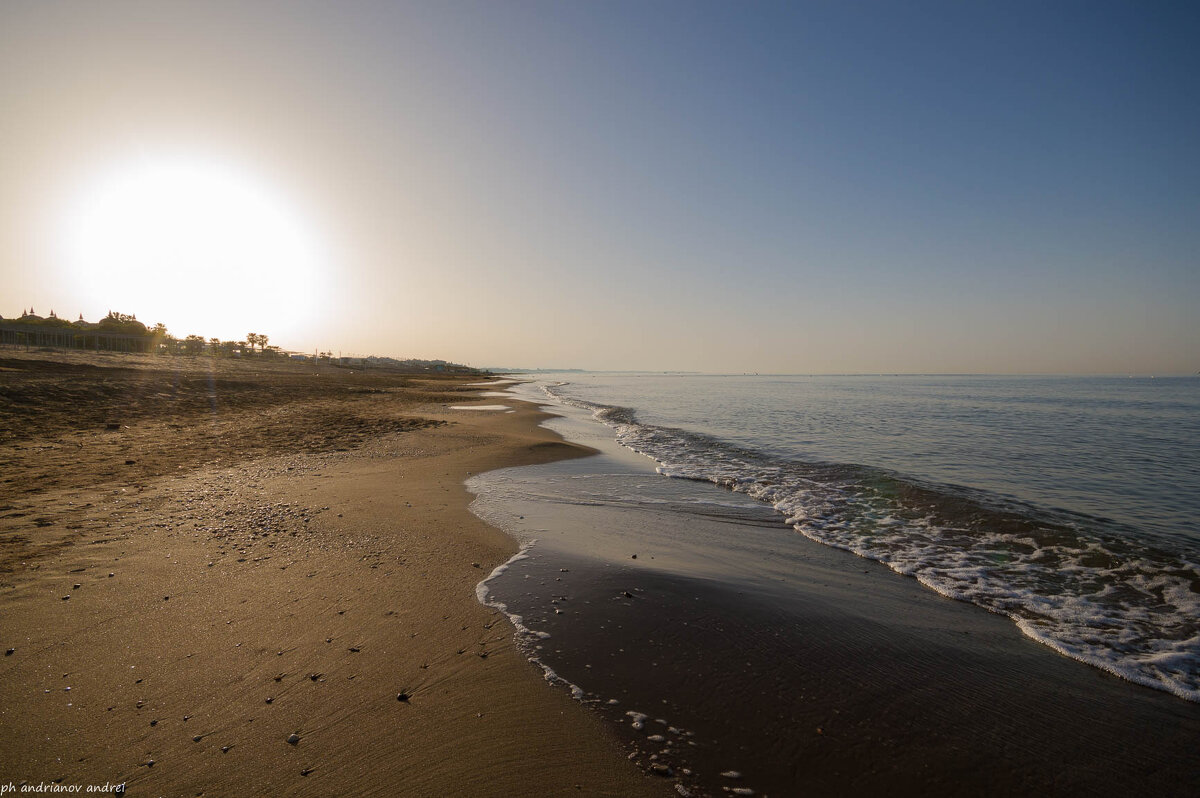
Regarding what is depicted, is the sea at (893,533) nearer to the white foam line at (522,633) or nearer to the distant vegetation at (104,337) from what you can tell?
the white foam line at (522,633)

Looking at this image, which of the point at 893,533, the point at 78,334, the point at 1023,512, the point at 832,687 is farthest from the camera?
the point at 78,334

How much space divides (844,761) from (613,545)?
4446 millimetres

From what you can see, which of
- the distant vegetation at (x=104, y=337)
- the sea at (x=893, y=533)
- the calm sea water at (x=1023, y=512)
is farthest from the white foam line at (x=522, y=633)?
the distant vegetation at (x=104, y=337)

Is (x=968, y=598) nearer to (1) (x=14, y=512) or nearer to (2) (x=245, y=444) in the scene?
(1) (x=14, y=512)

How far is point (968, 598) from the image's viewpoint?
609cm

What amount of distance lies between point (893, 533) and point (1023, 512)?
335 cm

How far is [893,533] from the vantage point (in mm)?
8594

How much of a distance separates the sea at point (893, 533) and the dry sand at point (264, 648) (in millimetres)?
535

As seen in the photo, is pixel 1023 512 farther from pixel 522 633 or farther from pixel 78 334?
pixel 78 334

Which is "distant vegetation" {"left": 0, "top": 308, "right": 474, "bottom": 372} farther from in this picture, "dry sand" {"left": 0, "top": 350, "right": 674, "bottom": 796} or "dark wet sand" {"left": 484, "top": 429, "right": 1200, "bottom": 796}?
"dark wet sand" {"left": 484, "top": 429, "right": 1200, "bottom": 796}

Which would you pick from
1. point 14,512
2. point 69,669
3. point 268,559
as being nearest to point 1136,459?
point 268,559

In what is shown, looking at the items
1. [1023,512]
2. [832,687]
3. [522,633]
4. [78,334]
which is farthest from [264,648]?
[78,334]

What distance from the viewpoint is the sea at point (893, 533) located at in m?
5.08

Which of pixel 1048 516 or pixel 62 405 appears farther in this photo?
pixel 62 405
